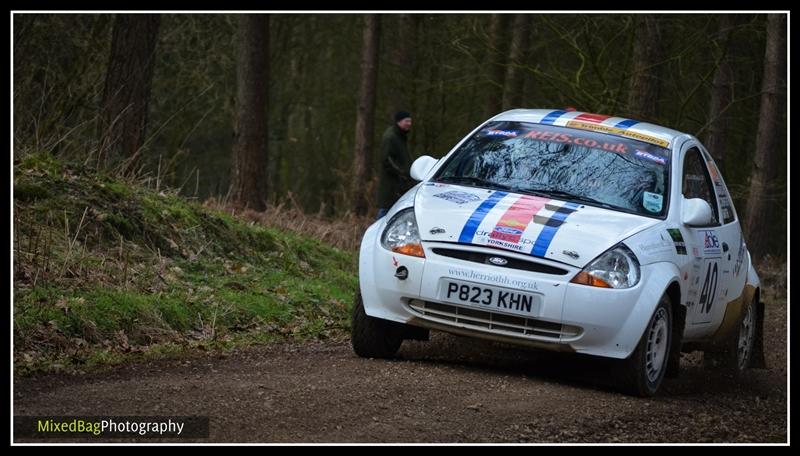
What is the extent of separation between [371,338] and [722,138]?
14.1 m

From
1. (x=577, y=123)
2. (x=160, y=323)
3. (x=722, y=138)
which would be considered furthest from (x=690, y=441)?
(x=722, y=138)

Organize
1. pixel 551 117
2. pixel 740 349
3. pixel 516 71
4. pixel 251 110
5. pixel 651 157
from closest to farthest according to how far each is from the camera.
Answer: pixel 651 157 → pixel 551 117 → pixel 740 349 → pixel 251 110 → pixel 516 71

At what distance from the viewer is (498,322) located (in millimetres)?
7316

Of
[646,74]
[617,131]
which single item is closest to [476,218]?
[617,131]

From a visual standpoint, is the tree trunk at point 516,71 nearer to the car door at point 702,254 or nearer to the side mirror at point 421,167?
the car door at point 702,254

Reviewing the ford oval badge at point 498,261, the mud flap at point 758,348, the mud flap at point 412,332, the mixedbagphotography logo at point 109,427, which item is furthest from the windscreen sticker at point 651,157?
the mixedbagphotography logo at point 109,427

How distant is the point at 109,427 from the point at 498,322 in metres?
2.65

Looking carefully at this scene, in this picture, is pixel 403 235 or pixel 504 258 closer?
pixel 504 258

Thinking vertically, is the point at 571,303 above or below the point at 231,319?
above

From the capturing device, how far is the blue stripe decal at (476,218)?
7.36 m

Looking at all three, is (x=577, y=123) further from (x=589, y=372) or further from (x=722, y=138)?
(x=722, y=138)

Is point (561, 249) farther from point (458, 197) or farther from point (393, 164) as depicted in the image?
point (393, 164)

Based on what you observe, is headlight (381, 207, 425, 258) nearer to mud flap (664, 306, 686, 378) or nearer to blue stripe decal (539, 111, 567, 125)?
blue stripe decal (539, 111, 567, 125)
